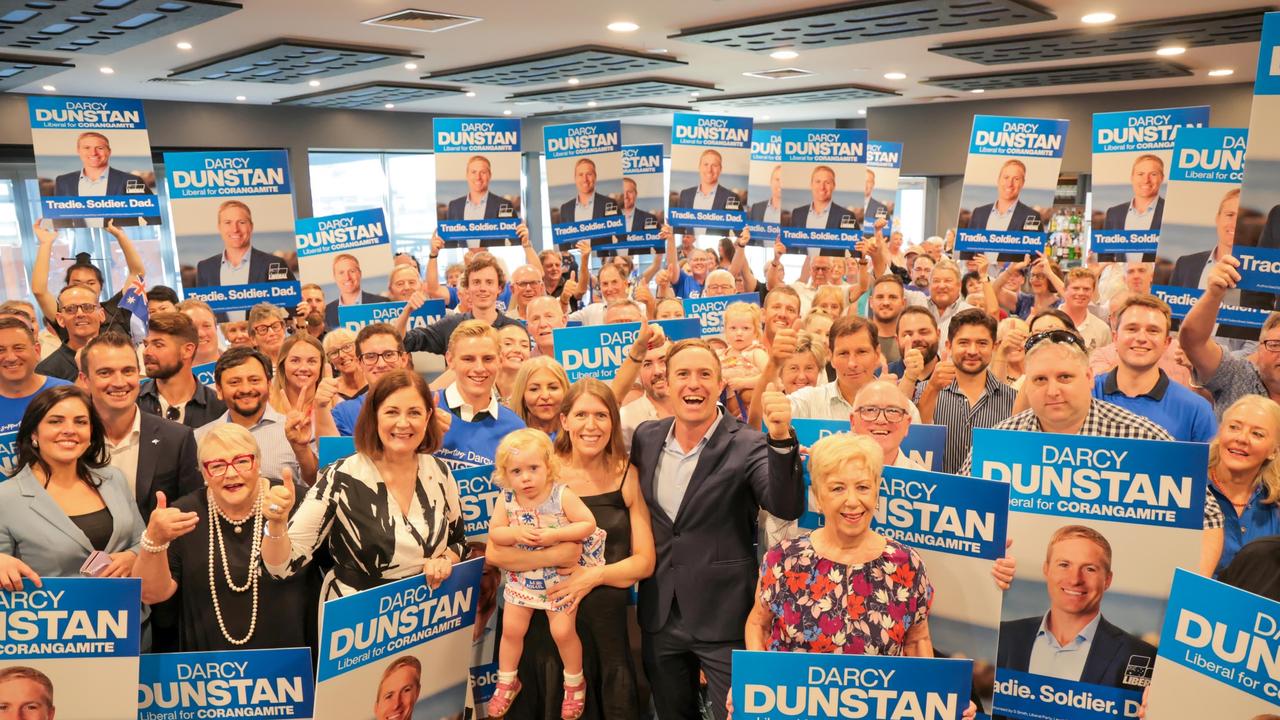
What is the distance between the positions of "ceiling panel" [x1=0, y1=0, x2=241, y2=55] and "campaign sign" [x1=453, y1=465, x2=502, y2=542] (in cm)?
453

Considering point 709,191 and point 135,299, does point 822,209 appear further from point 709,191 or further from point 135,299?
point 135,299

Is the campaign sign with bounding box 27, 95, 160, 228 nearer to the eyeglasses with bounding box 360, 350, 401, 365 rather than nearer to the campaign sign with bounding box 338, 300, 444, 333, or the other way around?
the campaign sign with bounding box 338, 300, 444, 333

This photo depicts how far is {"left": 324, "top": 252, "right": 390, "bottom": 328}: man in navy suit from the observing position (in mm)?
7402

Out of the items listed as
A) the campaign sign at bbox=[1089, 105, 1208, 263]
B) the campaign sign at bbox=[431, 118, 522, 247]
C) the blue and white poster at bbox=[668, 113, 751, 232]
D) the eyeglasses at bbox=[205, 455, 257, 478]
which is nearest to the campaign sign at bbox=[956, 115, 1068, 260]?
the campaign sign at bbox=[1089, 105, 1208, 263]

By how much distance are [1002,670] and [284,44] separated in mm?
7873

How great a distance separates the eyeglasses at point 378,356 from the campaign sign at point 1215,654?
3.37 m

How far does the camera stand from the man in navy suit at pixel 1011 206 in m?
6.89

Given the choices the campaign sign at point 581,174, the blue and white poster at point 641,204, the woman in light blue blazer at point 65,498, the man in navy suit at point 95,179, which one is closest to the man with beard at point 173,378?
the woman in light blue blazer at point 65,498

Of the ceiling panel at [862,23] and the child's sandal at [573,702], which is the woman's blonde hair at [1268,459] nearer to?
the child's sandal at [573,702]

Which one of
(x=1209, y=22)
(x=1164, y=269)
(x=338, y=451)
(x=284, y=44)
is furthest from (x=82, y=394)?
(x=1209, y=22)

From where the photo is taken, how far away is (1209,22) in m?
7.80

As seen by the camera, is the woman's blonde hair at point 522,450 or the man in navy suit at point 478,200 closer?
the woman's blonde hair at point 522,450

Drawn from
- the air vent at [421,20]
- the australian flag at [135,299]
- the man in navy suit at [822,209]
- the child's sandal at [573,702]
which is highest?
the air vent at [421,20]

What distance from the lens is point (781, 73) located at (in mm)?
11203
